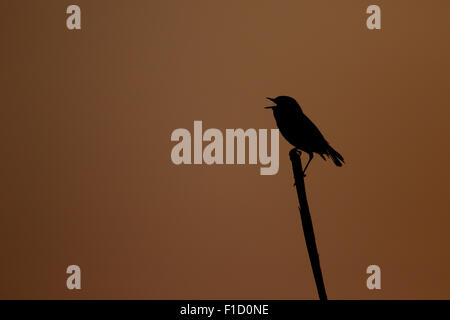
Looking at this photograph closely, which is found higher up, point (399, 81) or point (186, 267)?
point (399, 81)

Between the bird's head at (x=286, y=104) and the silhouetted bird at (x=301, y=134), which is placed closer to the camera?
the silhouetted bird at (x=301, y=134)

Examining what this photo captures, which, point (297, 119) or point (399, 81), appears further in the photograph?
point (399, 81)

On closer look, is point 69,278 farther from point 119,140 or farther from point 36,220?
point 119,140

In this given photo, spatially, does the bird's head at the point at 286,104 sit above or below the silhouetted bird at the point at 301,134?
above

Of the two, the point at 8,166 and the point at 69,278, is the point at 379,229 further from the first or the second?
the point at 8,166

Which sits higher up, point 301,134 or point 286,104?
point 286,104

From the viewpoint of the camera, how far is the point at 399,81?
216cm

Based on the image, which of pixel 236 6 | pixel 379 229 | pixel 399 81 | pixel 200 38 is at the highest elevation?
pixel 236 6

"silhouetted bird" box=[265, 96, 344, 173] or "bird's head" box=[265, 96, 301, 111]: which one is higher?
"bird's head" box=[265, 96, 301, 111]

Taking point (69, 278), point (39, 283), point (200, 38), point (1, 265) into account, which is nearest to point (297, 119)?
point (200, 38)

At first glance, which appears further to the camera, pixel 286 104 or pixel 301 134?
pixel 286 104

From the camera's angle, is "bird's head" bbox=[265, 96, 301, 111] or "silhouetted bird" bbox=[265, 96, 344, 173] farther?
"bird's head" bbox=[265, 96, 301, 111]

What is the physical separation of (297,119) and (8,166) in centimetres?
151
